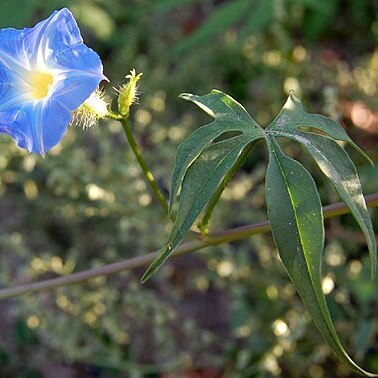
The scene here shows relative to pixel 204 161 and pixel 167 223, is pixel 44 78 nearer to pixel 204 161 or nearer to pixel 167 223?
pixel 204 161

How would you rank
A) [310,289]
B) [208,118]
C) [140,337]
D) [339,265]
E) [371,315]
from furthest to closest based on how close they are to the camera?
[208,118] → [140,337] → [339,265] → [371,315] → [310,289]

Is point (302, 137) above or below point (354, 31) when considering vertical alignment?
above

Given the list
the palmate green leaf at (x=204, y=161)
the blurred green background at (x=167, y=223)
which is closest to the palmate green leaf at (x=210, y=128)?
the palmate green leaf at (x=204, y=161)

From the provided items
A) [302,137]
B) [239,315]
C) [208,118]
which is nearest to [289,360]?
[239,315]

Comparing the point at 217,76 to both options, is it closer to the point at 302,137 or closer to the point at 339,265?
the point at 339,265

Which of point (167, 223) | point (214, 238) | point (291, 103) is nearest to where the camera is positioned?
point (291, 103)

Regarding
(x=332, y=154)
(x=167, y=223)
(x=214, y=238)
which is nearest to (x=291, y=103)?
(x=332, y=154)

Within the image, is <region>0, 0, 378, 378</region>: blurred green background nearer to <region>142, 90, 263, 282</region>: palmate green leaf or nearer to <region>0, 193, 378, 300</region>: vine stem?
<region>0, 193, 378, 300</region>: vine stem
